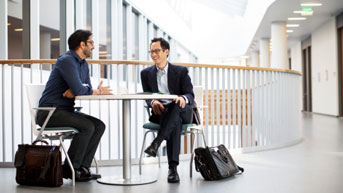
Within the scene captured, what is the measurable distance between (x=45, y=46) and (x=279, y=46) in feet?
29.1

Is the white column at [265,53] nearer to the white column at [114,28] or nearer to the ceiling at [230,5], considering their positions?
the ceiling at [230,5]

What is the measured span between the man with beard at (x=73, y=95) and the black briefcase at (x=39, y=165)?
217mm

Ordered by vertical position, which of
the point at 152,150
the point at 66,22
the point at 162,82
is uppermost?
the point at 66,22

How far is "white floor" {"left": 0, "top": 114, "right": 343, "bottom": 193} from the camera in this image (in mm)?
3588

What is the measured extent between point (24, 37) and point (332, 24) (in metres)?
10.3

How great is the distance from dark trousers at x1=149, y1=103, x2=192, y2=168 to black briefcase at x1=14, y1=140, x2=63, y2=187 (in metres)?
0.85

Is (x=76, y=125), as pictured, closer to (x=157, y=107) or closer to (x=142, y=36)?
(x=157, y=107)

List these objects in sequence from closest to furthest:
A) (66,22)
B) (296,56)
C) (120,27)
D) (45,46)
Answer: (45,46) < (66,22) < (120,27) < (296,56)

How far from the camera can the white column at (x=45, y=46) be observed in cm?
768

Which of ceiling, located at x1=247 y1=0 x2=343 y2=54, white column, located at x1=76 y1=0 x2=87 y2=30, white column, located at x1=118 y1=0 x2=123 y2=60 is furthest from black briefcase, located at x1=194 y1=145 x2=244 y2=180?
ceiling, located at x1=247 y1=0 x2=343 y2=54

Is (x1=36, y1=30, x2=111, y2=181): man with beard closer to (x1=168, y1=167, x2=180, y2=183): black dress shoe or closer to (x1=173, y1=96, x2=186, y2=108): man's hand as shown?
(x1=173, y1=96, x2=186, y2=108): man's hand

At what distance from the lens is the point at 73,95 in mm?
3824

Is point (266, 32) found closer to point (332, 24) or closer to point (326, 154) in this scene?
point (332, 24)

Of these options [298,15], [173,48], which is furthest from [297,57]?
[298,15]
